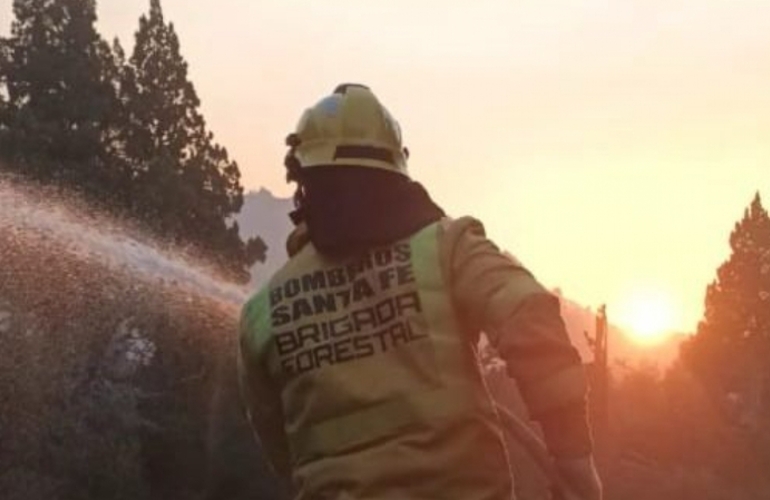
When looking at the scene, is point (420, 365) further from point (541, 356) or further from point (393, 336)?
point (541, 356)

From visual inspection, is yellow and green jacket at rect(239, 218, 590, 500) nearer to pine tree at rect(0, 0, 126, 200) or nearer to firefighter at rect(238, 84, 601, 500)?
firefighter at rect(238, 84, 601, 500)

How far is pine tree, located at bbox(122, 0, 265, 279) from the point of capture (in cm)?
3934

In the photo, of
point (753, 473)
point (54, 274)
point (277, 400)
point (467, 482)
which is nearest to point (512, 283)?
point (467, 482)

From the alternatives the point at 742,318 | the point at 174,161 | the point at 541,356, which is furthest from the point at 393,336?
the point at 742,318

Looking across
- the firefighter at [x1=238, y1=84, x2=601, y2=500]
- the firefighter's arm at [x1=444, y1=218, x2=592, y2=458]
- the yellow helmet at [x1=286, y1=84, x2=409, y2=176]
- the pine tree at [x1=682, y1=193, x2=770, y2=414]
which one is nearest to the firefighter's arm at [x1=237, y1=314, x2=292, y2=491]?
the firefighter at [x1=238, y1=84, x2=601, y2=500]

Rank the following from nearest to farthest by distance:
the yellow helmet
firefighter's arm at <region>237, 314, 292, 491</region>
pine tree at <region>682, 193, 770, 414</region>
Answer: the yellow helmet
firefighter's arm at <region>237, 314, 292, 491</region>
pine tree at <region>682, 193, 770, 414</region>

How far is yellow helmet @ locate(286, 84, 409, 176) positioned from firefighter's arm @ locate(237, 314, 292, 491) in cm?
55

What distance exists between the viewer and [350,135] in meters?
3.83

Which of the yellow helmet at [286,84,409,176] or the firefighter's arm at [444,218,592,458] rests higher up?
the yellow helmet at [286,84,409,176]

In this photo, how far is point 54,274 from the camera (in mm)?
34812

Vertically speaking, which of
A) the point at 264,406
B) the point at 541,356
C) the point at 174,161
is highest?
the point at 174,161

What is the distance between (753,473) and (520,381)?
2362 inches

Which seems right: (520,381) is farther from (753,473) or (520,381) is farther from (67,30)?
(753,473)

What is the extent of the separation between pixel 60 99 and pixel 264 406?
1513 inches
